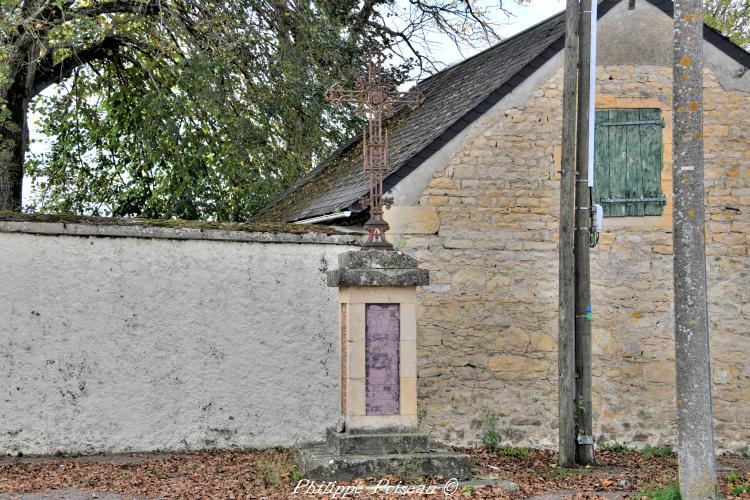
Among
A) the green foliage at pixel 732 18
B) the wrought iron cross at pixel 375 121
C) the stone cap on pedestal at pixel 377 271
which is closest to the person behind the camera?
the stone cap on pedestal at pixel 377 271

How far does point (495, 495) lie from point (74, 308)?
5046 millimetres

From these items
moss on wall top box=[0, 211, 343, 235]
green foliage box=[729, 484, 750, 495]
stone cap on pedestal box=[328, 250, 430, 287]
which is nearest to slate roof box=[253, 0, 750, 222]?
moss on wall top box=[0, 211, 343, 235]

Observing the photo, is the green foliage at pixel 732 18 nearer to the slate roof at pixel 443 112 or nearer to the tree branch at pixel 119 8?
the slate roof at pixel 443 112

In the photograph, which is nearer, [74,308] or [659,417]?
[74,308]

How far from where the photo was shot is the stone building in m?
11.0

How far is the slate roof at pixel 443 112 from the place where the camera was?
36.4 feet

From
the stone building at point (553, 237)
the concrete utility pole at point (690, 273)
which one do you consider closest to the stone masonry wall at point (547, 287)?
the stone building at point (553, 237)

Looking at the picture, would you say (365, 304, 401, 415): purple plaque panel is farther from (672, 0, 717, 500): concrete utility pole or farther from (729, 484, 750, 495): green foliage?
(729, 484, 750, 495): green foliage

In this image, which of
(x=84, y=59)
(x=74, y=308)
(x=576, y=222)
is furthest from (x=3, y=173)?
(x=576, y=222)

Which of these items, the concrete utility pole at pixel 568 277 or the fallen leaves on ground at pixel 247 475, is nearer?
the fallen leaves on ground at pixel 247 475

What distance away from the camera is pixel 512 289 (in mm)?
11195

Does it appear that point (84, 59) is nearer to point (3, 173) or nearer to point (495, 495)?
point (3, 173)

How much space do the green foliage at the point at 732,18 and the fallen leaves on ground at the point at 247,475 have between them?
1429cm

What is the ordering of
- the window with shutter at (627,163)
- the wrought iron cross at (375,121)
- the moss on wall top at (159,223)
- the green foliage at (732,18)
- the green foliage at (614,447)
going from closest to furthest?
the wrought iron cross at (375,121), the moss on wall top at (159,223), the green foliage at (614,447), the window with shutter at (627,163), the green foliage at (732,18)
